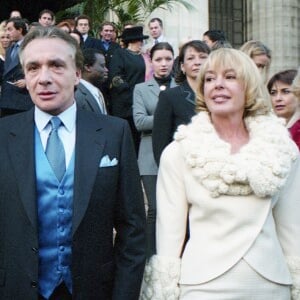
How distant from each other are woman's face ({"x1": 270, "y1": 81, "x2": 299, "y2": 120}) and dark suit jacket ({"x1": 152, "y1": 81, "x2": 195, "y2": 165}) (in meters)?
0.66

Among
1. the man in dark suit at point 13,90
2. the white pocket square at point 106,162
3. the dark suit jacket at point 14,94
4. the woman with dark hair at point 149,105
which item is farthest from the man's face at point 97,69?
the white pocket square at point 106,162

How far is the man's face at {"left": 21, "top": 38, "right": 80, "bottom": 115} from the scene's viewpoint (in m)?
3.64

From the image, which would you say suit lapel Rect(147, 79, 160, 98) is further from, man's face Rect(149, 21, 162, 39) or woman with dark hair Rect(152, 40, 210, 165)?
man's face Rect(149, 21, 162, 39)

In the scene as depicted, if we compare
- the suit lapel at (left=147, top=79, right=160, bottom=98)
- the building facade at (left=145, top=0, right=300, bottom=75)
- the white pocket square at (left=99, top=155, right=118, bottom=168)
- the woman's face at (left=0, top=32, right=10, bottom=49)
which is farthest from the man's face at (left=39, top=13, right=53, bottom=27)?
the white pocket square at (left=99, top=155, right=118, bottom=168)

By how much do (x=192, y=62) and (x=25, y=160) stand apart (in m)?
A: 3.11

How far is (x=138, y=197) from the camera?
3744mm

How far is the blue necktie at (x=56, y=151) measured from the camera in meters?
3.60

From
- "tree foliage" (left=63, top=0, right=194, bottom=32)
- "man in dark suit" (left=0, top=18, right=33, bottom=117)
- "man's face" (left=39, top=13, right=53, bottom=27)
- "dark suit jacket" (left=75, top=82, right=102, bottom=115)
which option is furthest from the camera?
"tree foliage" (left=63, top=0, right=194, bottom=32)

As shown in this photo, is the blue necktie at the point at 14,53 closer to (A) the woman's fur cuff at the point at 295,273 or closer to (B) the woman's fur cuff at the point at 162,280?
(B) the woman's fur cuff at the point at 162,280

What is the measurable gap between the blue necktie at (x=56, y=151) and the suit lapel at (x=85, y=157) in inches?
2.6

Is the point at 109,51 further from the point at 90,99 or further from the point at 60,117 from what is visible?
the point at 60,117

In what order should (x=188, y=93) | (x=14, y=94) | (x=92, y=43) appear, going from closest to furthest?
(x=188, y=93)
(x=14, y=94)
(x=92, y=43)

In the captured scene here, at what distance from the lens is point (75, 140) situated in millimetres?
3705

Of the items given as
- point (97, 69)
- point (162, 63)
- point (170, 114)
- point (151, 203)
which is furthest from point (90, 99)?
point (162, 63)
